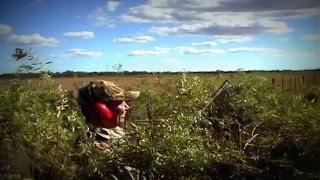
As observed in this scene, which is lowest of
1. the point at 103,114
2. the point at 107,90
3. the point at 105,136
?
the point at 105,136

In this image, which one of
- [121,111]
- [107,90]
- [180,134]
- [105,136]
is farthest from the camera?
[121,111]

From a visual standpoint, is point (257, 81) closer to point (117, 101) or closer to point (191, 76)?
point (191, 76)

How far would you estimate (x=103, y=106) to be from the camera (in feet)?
11.5

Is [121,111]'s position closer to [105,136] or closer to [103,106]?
[103,106]

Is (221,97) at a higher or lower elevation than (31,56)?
lower

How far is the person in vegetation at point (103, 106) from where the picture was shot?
11.4 feet

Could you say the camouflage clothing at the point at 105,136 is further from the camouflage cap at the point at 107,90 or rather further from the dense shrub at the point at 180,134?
the camouflage cap at the point at 107,90

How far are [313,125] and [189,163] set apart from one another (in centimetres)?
130

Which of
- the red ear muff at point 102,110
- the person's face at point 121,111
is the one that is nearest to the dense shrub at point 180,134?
the person's face at point 121,111

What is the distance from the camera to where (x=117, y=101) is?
140 inches

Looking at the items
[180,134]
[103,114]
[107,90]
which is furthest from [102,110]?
[180,134]

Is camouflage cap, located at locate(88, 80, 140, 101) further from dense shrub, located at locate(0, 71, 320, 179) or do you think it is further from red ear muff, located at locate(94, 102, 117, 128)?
dense shrub, located at locate(0, 71, 320, 179)

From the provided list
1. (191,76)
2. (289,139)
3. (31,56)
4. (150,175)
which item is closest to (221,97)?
(191,76)

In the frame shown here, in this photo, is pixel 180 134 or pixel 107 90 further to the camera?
pixel 107 90
